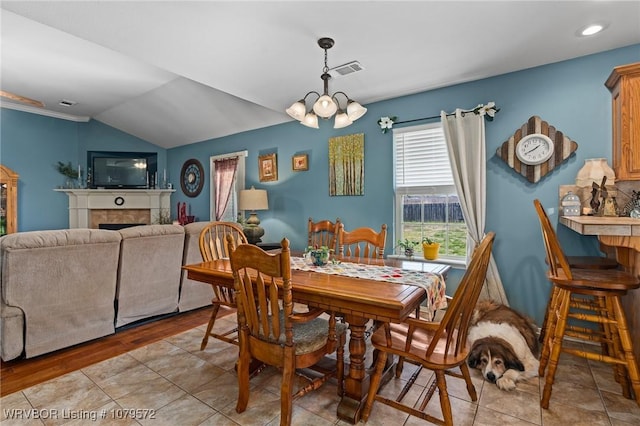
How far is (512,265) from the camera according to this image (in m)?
2.85

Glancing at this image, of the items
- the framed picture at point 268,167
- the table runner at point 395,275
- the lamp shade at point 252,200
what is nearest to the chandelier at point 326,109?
the table runner at point 395,275

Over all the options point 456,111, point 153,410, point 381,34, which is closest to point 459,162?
point 456,111

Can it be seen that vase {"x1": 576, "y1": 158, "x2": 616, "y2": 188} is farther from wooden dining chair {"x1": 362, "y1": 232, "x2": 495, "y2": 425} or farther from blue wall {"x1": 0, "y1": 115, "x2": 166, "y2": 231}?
blue wall {"x1": 0, "y1": 115, "x2": 166, "y2": 231}

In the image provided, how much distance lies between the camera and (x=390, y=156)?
3.51 meters

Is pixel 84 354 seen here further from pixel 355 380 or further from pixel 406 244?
pixel 406 244

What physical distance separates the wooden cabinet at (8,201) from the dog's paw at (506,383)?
709 centimetres

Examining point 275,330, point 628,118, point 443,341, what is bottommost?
point 443,341

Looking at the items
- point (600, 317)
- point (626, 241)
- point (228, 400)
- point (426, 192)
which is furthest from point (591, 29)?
point (228, 400)

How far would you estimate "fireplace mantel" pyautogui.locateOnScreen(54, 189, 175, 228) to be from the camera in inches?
233

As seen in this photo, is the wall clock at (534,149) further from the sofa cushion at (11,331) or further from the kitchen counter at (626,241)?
the sofa cushion at (11,331)

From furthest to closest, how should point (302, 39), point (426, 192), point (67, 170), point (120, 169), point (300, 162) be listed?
point (120, 169) < point (67, 170) < point (300, 162) < point (426, 192) < point (302, 39)

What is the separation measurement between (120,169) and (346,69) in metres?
5.48

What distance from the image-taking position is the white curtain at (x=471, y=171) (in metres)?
2.83

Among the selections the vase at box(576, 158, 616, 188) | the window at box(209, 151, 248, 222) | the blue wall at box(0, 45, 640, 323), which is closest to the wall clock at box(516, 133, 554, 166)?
the blue wall at box(0, 45, 640, 323)
